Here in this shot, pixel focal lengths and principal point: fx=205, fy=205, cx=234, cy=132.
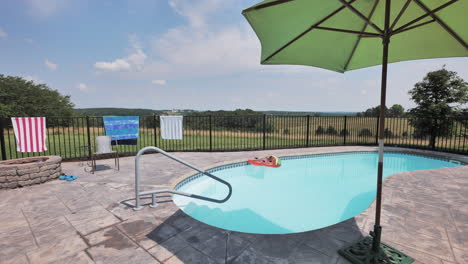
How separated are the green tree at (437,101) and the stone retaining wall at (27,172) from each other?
1353 cm

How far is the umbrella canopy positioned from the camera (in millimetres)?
1973

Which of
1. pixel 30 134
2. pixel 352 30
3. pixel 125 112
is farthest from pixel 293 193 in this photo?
pixel 125 112

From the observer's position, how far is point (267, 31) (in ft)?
7.97

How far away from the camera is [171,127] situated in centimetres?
743

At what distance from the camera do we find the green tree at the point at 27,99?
31281mm

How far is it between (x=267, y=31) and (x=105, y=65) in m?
23.4

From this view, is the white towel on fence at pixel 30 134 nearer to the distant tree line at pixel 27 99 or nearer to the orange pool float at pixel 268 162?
the orange pool float at pixel 268 162

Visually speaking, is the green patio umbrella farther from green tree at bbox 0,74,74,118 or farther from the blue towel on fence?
green tree at bbox 0,74,74,118

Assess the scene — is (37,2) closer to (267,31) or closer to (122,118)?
(122,118)

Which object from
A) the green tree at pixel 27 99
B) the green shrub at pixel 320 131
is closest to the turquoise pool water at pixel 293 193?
the green shrub at pixel 320 131

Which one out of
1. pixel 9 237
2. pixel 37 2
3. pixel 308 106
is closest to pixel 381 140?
pixel 9 237

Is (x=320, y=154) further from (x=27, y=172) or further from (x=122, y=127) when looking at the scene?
(x=27, y=172)

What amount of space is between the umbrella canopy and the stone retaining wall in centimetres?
483

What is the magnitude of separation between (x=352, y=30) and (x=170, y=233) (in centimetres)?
336
